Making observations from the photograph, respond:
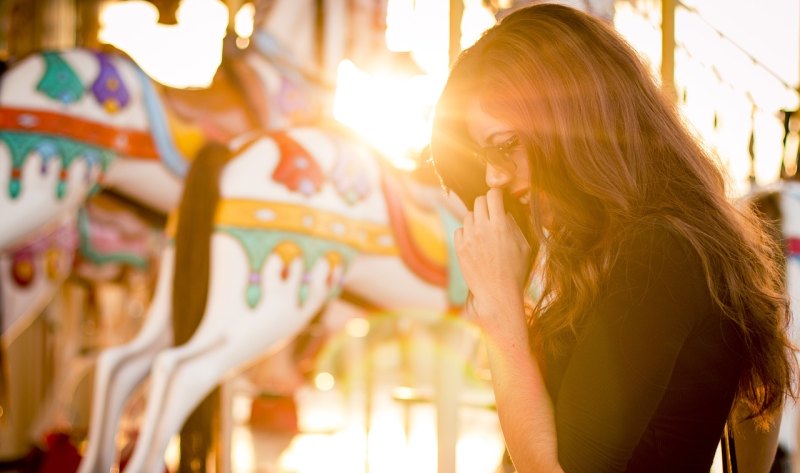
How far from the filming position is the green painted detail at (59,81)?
283 cm

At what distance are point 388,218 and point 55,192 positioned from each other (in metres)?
1.07

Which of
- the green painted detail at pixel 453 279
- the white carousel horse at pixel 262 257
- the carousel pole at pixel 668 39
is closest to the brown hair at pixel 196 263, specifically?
the white carousel horse at pixel 262 257

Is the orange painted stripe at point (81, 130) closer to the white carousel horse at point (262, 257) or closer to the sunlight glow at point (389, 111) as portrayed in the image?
the white carousel horse at point (262, 257)

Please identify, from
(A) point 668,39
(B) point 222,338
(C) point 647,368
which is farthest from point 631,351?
(B) point 222,338

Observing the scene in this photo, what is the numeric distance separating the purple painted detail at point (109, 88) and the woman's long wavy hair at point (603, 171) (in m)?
2.29

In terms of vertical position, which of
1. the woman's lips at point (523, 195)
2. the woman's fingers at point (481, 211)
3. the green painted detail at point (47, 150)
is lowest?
the green painted detail at point (47, 150)

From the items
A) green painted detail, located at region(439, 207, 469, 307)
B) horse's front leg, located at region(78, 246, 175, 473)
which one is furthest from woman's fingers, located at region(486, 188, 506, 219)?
green painted detail, located at region(439, 207, 469, 307)

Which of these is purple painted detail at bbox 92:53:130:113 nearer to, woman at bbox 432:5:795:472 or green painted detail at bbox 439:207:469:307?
green painted detail at bbox 439:207:469:307

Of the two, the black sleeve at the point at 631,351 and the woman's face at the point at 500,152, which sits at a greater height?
the woman's face at the point at 500,152

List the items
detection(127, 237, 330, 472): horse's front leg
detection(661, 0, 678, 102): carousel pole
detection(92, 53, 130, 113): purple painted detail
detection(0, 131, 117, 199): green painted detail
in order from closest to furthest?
detection(661, 0, 678, 102): carousel pole < detection(127, 237, 330, 472): horse's front leg < detection(0, 131, 117, 199): green painted detail < detection(92, 53, 130, 113): purple painted detail

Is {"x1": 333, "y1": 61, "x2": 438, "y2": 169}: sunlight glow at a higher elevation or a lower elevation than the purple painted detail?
lower

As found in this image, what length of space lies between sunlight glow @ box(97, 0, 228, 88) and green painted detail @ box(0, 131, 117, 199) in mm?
1262

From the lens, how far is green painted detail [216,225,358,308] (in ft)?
7.95

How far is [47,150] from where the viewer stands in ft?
9.18
